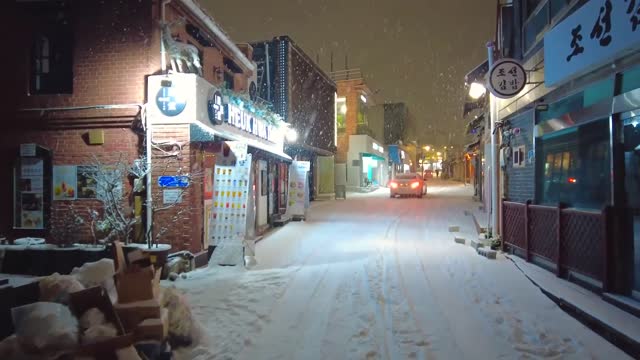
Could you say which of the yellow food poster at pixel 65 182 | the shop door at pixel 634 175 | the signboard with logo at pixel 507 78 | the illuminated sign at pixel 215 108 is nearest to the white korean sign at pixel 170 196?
the illuminated sign at pixel 215 108

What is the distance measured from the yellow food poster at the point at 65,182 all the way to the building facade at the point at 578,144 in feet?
29.8

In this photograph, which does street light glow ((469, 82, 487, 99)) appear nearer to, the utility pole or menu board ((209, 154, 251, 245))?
the utility pole

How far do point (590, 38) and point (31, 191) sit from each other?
10465 millimetres

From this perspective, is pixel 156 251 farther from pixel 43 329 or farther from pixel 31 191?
pixel 31 191

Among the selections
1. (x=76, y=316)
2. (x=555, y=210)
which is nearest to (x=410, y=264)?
(x=555, y=210)

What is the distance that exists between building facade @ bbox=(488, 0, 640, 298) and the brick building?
6.40 meters

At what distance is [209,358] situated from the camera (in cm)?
429

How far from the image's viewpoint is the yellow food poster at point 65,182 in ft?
28.3

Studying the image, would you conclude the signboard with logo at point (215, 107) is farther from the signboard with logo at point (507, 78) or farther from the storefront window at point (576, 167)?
the storefront window at point (576, 167)

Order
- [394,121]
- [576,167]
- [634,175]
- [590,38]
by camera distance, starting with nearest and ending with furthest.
Result: 1. [634,175]
2. [590,38]
3. [576,167]
4. [394,121]

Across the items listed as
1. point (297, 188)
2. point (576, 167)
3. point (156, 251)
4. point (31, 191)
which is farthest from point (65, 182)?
point (576, 167)

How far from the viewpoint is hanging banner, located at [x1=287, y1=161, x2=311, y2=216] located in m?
15.6

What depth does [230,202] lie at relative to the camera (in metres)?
8.72

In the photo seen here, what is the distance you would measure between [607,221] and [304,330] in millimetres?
4248
